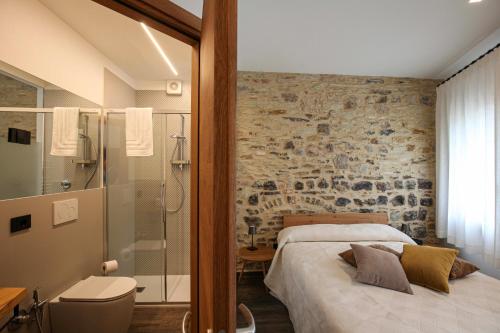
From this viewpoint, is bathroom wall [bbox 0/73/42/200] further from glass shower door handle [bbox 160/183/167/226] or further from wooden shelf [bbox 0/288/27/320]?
glass shower door handle [bbox 160/183/167/226]

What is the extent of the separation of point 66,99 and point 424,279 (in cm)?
316

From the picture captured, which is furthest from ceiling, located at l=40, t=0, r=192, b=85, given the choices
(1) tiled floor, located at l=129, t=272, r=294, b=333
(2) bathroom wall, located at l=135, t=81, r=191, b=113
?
(1) tiled floor, located at l=129, t=272, r=294, b=333

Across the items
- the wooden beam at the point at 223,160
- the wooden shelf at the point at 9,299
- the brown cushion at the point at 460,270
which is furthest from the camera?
the brown cushion at the point at 460,270

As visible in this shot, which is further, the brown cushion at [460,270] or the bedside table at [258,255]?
the bedside table at [258,255]

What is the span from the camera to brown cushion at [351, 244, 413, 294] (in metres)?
1.50

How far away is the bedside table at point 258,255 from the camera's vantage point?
2.50 m

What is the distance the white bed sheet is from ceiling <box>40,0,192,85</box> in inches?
102

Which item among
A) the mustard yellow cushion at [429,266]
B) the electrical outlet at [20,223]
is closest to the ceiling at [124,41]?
the electrical outlet at [20,223]

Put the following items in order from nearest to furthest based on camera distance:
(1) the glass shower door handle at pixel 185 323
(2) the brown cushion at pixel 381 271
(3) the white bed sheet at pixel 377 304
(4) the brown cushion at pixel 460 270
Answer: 1. (1) the glass shower door handle at pixel 185 323
2. (3) the white bed sheet at pixel 377 304
3. (2) the brown cushion at pixel 381 271
4. (4) the brown cushion at pixel 460 270

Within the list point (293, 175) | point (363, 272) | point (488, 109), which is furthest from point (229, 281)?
point (488, 109)

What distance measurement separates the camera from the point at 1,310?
3.17 ft

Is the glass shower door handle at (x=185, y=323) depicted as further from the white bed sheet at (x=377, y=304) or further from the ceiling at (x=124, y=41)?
the ceiling at (x=124, y=41)

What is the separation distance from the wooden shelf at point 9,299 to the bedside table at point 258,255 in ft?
6.13

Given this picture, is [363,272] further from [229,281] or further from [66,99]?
[66,99]
